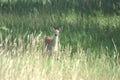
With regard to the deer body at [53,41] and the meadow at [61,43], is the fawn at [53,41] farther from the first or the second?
the meadow at [61,43]

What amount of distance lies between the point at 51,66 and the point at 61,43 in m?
2.86

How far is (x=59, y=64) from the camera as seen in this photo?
28.2ft

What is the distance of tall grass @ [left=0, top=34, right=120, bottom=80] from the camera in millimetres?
7652

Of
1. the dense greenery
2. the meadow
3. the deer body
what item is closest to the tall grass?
the meadow

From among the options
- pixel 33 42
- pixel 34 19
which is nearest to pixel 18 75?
pixel 33 42

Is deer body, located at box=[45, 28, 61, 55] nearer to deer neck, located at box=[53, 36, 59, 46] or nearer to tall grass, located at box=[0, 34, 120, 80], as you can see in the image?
deer neck, located at box=[53, 36, 59, 46]

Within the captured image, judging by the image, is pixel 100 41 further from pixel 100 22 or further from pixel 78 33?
pixel 100 22

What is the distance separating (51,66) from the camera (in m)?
8.41

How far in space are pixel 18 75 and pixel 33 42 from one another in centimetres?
144

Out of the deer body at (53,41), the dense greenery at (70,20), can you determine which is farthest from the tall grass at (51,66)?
the deer body at (53,41)

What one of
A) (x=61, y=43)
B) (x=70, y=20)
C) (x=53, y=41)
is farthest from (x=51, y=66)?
(x=70, y=20)

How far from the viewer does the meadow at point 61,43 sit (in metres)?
8.00

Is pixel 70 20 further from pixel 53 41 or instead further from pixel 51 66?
pixel 51 66

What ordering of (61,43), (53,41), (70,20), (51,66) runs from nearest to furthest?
(51,66) < (61,43) < (53,41) < (70,20)
